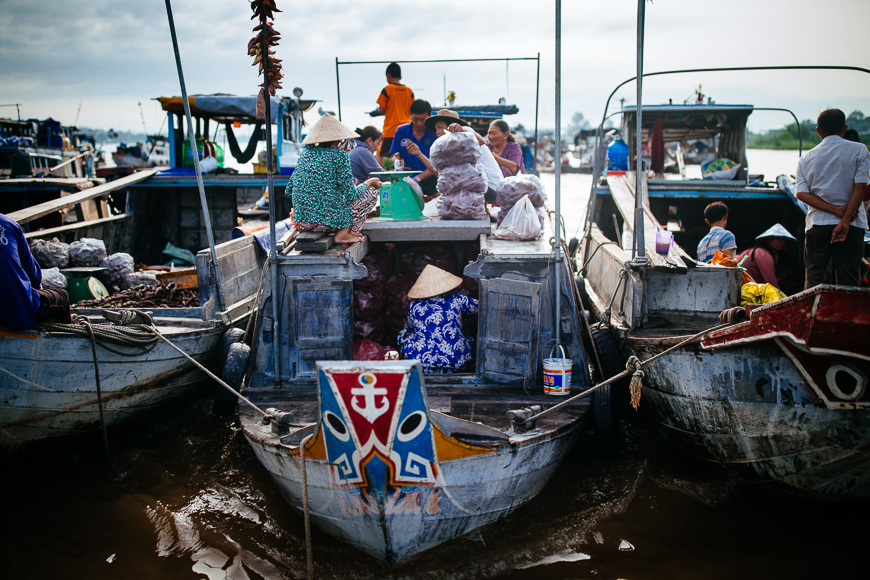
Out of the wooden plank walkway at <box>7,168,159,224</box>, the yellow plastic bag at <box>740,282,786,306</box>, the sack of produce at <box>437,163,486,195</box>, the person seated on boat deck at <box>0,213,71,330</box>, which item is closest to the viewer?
the person seated on boat deck at <box>0,213,71,330</box>

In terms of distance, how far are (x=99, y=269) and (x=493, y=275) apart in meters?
5.25

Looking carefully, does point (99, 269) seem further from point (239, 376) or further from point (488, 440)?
point (488, 440)

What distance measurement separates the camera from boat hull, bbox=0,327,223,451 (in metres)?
4.27

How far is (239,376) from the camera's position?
4793mm

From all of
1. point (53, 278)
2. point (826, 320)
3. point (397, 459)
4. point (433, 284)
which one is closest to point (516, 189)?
point (433, 284)

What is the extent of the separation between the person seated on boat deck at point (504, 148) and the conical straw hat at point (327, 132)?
270cm

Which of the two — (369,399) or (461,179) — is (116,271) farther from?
(369,399)

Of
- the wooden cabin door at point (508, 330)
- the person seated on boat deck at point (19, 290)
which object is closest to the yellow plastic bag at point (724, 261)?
the wooden cabin door at point (508, 330)

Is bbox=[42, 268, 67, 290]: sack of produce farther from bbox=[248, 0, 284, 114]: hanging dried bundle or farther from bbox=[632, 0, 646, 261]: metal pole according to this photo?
bbox=[632, 0, 646, 261]: metal pole

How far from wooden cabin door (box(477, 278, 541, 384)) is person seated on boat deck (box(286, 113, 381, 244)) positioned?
138cm

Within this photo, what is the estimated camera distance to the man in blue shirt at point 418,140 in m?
6.61

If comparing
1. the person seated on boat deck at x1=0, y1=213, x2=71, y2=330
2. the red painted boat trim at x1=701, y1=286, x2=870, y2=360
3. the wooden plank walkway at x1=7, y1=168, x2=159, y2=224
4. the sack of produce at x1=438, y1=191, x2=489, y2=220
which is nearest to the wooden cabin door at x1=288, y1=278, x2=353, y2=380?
the sack of produce at x1=438, y1=191, x2=489, y2=220

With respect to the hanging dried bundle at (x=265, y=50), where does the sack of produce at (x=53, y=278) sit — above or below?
below

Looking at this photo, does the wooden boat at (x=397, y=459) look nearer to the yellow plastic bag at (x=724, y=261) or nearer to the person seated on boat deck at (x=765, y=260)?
the yellow plastic bag at (x=724, y=261)
